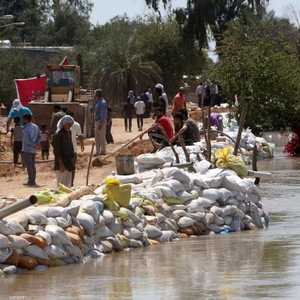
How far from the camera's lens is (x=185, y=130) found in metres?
20.8

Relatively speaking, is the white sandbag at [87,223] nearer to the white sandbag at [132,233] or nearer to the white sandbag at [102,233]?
the white sandbag at [102,233]

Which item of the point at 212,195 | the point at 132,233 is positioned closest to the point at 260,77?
the point at 212,195

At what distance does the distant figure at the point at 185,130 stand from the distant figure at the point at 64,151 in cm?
265

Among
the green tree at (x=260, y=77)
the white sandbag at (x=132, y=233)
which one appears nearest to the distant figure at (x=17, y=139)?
the green tree at (x=260, y=77)

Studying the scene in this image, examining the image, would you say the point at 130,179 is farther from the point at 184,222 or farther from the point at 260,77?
the point at 260,77

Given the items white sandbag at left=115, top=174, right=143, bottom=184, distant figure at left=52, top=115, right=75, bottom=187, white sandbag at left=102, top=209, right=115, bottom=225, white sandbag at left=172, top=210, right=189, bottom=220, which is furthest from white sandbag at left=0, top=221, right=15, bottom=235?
distant figure at left=52, top=115, right=75, bottom=187

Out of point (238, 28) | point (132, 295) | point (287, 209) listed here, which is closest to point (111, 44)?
point (238, 28)

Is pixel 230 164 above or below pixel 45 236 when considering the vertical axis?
above

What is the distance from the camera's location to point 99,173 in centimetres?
2323

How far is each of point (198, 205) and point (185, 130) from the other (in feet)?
15.4

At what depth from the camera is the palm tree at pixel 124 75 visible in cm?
5700

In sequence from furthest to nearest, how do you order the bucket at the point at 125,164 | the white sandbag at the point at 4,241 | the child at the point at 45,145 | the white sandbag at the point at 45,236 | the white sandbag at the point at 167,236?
the child at the point at 45,145, the bucket at the point at 125,164, the white sandbag at the point at 167,236, the white sandbag at the point at 45,236, the white sandbag at the point at 4,241

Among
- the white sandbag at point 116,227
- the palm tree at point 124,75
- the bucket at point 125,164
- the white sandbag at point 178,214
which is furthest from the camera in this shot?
the palm tree at point 124,75

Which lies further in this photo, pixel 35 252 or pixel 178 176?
pixel 178 176
